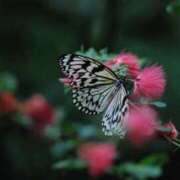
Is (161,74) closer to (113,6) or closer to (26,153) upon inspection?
(26,153)

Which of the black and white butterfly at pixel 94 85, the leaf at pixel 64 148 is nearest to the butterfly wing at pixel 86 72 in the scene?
the black and white butterfly at pixel 94 85

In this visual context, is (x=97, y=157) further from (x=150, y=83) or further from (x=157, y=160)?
(x=150, y=83)

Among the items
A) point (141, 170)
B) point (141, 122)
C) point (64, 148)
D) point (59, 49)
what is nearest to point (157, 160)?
point (141, 170)

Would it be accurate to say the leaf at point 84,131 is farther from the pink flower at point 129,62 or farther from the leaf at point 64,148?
the pink flower at point 129,62

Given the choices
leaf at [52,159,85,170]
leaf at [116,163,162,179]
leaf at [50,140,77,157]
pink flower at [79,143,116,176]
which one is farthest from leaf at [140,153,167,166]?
leaf at [50,140,77,157]

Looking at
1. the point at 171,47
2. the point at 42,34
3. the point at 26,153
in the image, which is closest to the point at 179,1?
the point at 26,153

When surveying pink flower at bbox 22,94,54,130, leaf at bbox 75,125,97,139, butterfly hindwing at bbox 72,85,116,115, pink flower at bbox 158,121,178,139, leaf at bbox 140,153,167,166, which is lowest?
pink flower at bbox 158,121,178,139

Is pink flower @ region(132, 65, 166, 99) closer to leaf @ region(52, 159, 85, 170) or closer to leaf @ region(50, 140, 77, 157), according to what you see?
leaf @ region(52, 159, 85, 170)
